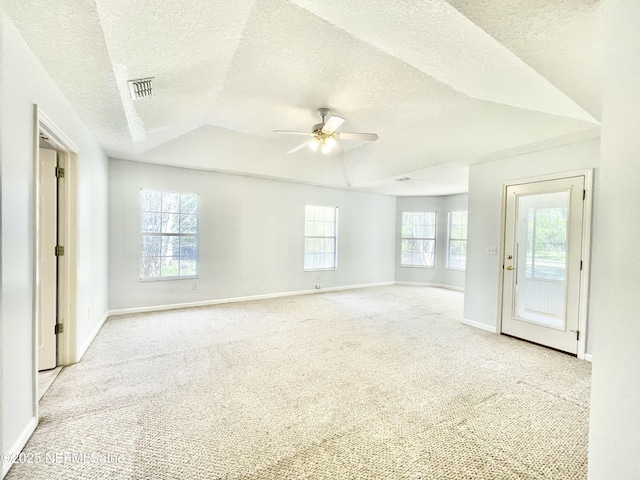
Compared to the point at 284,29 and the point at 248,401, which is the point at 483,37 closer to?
the point at 284,29

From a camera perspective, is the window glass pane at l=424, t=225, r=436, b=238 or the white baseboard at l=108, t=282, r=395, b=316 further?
the window glass pane at l=424, t=225, r=436, b=238

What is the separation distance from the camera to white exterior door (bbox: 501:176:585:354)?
3279 mm

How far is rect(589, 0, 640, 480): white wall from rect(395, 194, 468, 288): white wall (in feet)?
22.0

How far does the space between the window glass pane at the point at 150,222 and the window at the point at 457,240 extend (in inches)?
261

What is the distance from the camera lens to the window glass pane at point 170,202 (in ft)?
16.0

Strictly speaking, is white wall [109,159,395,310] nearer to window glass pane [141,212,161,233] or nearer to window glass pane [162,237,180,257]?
window glass pane [141,212,161,233]

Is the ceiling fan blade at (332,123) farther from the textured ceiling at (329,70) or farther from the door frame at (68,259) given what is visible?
the door frame at (68,259)

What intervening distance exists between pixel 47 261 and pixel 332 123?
303cm

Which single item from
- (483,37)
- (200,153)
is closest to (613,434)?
(483,37)

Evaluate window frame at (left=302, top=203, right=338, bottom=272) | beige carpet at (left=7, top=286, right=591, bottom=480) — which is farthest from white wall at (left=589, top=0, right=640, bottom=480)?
window frame at (left=302, top=203, right=338, bottom=272)

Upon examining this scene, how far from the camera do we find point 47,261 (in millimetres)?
2715

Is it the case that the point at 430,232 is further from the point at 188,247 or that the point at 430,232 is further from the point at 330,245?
the point at 188,247

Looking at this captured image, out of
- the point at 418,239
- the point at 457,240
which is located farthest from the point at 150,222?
the point at 457,240

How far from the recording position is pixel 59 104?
2.34 meters
